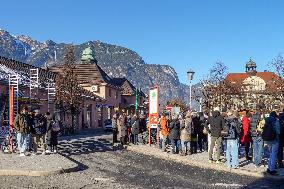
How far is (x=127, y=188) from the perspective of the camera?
11344mm

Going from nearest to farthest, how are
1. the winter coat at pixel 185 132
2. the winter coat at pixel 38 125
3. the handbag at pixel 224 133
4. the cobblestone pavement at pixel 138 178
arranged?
1. the cobblestone pavement at pixel 138 178
2. the handbag at pixel 224 133
3. the winter coat at pixel 38 125
4. the winter coat at pixel 185 132

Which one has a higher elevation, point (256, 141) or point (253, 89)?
point (253, 89)

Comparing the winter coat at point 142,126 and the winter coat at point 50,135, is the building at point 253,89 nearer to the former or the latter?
the winter coat at point 142,126

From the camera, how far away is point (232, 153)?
15.5m

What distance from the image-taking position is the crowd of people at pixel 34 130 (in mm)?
18266

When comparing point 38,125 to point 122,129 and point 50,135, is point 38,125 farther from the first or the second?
point 122,129

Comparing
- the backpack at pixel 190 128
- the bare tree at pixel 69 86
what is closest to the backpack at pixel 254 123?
the backpack at pixel 190 128

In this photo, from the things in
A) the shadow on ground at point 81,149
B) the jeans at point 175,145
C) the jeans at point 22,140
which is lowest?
the shadow on ground at point 81,149

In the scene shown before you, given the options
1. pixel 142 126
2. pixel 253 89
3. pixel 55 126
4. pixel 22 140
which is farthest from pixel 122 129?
pixel 253 89

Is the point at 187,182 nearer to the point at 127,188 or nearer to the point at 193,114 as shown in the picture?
the point at 127,188

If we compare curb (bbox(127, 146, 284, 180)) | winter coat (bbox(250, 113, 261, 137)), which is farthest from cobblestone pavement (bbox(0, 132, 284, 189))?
winter coat (bbox(250, 113, 261, 137))

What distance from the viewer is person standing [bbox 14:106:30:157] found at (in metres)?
18.2

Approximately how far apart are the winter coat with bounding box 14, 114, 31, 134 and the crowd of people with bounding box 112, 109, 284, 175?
623cm

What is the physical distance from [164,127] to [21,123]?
23.5 feet
